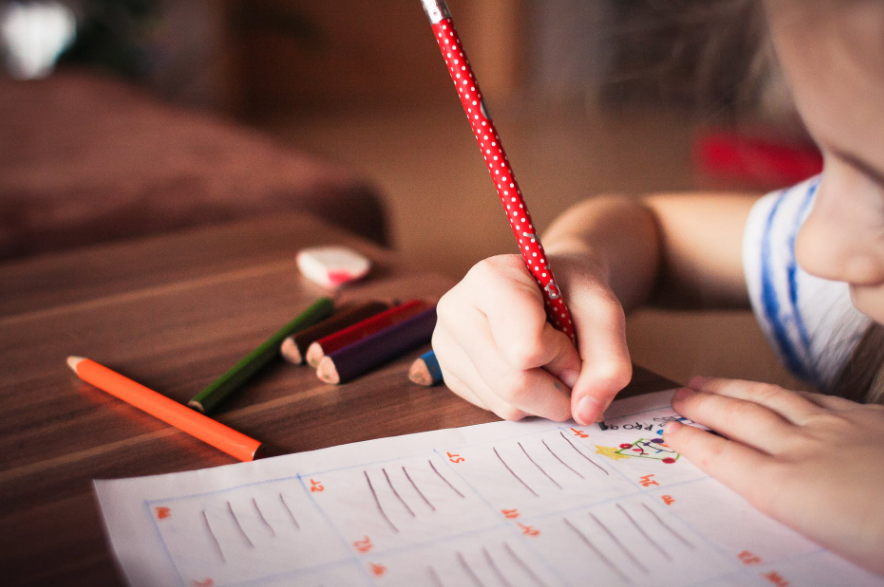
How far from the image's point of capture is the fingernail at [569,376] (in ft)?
1.22

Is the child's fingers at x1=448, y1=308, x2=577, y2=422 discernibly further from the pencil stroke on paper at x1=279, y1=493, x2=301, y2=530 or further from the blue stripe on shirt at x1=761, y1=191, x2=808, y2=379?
the blue stripe on shirt at x1=761, y1=191, x2=808, y2=379

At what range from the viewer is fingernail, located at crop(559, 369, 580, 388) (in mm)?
373

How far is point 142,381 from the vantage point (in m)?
0.44

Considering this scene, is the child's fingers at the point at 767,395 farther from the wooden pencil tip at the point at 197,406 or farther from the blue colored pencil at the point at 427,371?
the wooden pencil tip at the point at 197,406

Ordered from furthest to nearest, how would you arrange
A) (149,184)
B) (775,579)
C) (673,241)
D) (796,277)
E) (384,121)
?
(384,121) → (149,184) → (673,241) → (796,277) → (775,579)

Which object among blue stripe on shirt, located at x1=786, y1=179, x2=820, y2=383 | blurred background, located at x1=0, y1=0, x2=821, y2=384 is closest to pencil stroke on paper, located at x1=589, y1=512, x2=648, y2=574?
blurred background, located at x1=0, y1=0, x2=821, y2=384

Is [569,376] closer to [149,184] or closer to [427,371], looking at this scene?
[427,371]

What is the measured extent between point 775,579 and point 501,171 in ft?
0.76

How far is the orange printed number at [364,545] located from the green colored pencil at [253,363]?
15cm

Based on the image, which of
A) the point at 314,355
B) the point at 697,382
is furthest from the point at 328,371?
the point at 697,382

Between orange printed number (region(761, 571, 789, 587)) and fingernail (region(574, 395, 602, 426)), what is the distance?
112mm

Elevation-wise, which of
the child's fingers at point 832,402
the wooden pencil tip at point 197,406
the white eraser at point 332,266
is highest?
the white eraser at point 332,266

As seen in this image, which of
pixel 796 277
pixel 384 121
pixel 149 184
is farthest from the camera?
pixel 384 121

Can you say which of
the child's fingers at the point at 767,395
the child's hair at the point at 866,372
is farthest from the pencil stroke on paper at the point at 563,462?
the child's hair at the point at 866,372
